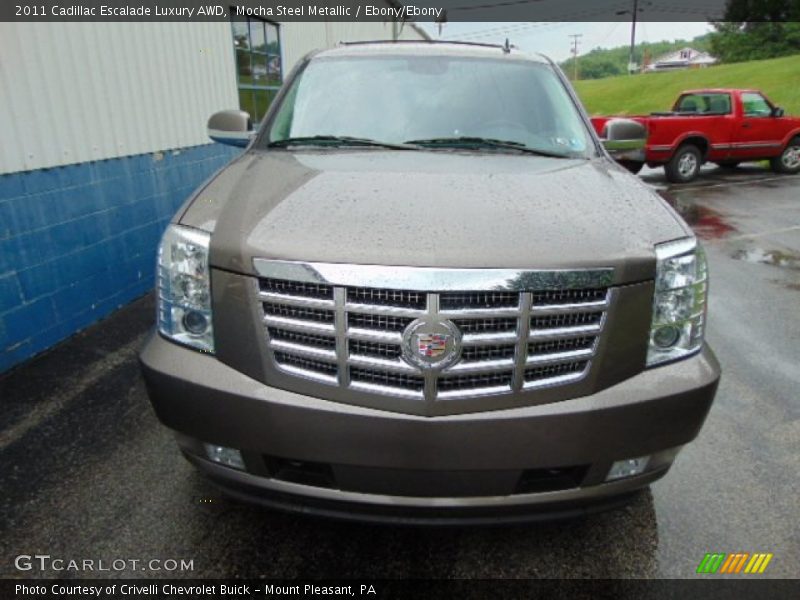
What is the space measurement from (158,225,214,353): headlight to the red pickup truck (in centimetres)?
1129

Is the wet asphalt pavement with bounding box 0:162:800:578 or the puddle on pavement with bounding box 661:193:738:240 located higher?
the wet asphalt pavement with bounding box 0:162:800:578

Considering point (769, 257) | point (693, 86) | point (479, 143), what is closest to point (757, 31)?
point (693, 86)

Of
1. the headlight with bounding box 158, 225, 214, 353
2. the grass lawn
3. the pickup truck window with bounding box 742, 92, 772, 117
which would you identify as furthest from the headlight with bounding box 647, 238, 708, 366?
the grass lawn

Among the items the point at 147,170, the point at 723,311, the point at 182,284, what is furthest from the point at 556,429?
the point at 147,170

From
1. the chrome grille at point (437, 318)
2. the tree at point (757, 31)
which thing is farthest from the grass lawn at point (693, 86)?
the chrome grille at point (437, 318)

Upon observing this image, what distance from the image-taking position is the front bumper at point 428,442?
176 centimetres

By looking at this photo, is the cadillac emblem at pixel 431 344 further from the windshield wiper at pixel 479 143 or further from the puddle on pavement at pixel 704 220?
the puddle on pavement at pixel 704 220

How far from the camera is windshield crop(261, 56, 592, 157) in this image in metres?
2.90

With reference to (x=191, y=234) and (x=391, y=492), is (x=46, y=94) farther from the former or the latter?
(x=391, y=492)

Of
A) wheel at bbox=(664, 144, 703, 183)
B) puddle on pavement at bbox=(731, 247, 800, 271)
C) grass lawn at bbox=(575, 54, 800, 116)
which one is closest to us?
puddle on pavement at bbox=(731, 247, 800, 271)

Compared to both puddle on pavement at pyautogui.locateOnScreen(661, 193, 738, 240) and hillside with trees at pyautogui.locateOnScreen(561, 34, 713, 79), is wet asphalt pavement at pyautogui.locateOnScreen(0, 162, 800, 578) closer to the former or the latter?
puddle on pavement at pyautogui.locateOnScreen(661, 193, 738, 240)

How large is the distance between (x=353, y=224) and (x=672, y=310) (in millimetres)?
1060

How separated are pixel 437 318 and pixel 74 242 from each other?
11.8ft

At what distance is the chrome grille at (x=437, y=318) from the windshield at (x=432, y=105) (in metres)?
1.30
